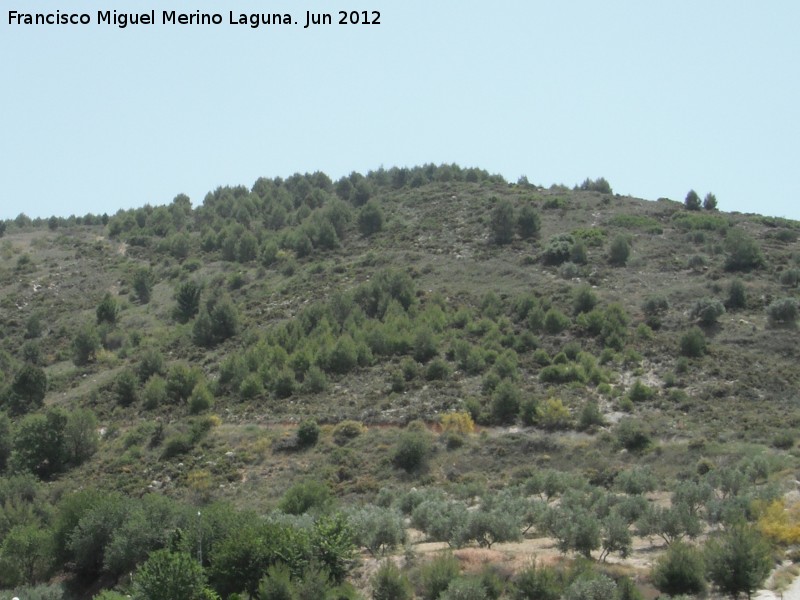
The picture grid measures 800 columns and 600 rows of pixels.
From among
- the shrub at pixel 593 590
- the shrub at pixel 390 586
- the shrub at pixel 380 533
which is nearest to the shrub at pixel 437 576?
the shrub at pixel 390 586

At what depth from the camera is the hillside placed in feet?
104

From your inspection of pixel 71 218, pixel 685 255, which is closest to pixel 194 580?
pixel 685 255

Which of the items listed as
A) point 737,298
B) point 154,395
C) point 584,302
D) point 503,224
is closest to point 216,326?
point 154,395

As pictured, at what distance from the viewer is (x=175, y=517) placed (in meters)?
30.2

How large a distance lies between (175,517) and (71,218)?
343 feet

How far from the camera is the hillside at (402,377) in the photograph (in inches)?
1243

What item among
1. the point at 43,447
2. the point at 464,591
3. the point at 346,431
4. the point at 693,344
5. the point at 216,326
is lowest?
the point at 43,447

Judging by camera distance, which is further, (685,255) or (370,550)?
(685,255)

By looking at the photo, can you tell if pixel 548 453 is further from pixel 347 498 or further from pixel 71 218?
pixel 71 218

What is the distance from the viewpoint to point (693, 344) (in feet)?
178

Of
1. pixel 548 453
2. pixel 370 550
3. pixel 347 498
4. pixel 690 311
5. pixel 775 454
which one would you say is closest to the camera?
pixel 370 550

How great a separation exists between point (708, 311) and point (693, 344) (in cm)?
499

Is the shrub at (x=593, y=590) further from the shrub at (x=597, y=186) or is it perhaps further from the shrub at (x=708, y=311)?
the shrub at (x=597, y=186)

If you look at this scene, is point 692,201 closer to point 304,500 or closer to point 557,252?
point 557,252
